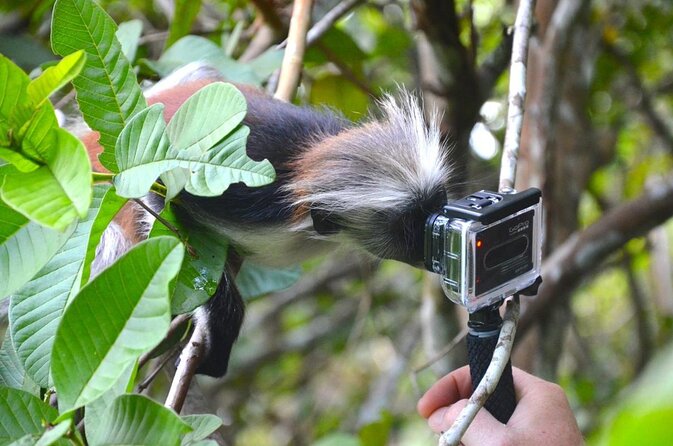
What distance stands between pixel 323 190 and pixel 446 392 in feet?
2.66

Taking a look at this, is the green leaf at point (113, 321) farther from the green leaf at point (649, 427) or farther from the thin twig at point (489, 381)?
the green leaf at point (649, 427)

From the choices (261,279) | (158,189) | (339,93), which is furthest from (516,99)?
(339,93)

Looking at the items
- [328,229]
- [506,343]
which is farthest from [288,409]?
[506,343]

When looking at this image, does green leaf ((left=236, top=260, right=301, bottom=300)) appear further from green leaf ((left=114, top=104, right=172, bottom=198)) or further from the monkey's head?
green leaf ((left=114, top=104, right=172, bottom=198))

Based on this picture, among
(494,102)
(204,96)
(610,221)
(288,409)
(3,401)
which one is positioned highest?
(204,96)

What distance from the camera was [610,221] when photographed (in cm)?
347

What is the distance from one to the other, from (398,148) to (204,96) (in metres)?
1.03

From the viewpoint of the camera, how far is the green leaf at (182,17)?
3152 millimetres

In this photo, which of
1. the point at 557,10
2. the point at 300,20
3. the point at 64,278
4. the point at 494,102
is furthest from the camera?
the point at 494,102

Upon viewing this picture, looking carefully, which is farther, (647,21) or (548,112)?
(647,21)

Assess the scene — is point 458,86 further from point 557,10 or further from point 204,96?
point 204,96

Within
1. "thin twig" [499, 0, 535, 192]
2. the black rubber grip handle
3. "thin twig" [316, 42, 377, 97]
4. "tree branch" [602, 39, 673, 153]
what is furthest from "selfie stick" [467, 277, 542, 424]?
"tree branch" [602, 39, 673, 153]

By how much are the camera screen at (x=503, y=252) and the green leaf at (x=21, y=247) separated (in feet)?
2.69

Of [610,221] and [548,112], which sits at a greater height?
[548,112]
